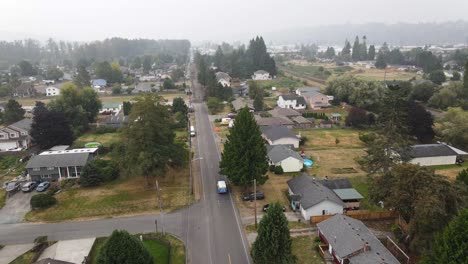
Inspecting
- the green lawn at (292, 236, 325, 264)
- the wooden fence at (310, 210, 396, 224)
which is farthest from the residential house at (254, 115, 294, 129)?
the green lawn at (292, 236, 325, 264)

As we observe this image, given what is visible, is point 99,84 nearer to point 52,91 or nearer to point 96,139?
point 52,91

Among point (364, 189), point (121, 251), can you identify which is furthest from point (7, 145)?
point (364, 189)

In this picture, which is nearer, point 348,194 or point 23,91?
point 348,194

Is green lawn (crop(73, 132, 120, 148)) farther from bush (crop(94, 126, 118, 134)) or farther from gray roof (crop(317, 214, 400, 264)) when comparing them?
gray roof (crop(317, 214, 400, 264))

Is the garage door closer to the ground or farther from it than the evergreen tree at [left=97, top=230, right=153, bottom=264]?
closer to the ground

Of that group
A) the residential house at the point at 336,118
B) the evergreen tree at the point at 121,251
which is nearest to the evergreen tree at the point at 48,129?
the evergreen tree at the point at 121,251

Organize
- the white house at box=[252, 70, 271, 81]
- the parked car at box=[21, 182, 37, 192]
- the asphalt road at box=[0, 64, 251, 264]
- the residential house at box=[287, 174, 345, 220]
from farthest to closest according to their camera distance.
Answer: the white house at box=[252, 70, 271, 81]
the parked car at box=[21, 182, 37, 192]
the residential house at box=[287, 174, 345, 220]
the asphalt road at box=[0, 64, 251, 264]

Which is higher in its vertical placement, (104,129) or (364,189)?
(104,129)

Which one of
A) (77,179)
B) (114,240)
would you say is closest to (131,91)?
(77,179)
